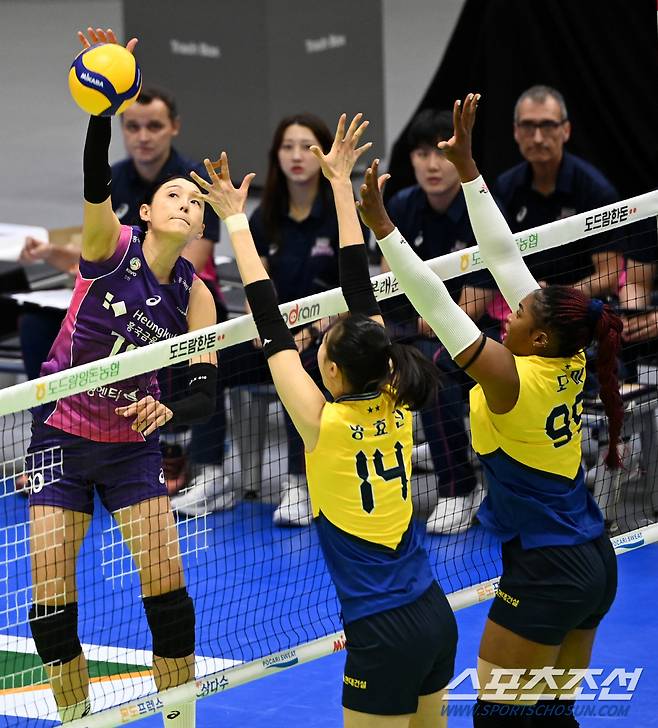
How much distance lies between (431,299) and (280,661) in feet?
5.09

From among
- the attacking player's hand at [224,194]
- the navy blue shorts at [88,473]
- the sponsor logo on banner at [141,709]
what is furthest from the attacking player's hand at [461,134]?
the sponsor logo on banner at [141,709]

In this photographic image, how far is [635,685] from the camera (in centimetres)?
570

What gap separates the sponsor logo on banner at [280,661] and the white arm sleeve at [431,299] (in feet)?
4.67

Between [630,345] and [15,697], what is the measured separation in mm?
3532

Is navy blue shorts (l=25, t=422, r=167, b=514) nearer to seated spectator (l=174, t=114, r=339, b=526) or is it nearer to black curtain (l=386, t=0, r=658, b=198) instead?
seated spectator (l=174, t=114, r=339, b=526)

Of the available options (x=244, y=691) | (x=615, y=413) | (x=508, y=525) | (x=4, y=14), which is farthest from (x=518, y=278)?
(x=4, y=14)

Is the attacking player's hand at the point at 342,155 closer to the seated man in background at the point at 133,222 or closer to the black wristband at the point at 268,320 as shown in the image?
the black wristband at the point at 268,320

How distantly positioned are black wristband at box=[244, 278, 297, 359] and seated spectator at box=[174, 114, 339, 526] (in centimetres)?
344

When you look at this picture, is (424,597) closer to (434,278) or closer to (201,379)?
(434,278)

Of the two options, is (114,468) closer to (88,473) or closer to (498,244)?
(88,473)

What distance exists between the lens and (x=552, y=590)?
4348 millimetres

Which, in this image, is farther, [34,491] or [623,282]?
[623,282]

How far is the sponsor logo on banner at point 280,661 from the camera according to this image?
4996mm

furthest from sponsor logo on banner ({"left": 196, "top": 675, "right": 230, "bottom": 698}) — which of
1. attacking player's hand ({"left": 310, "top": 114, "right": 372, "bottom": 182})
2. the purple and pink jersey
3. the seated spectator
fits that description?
the seated spectator
